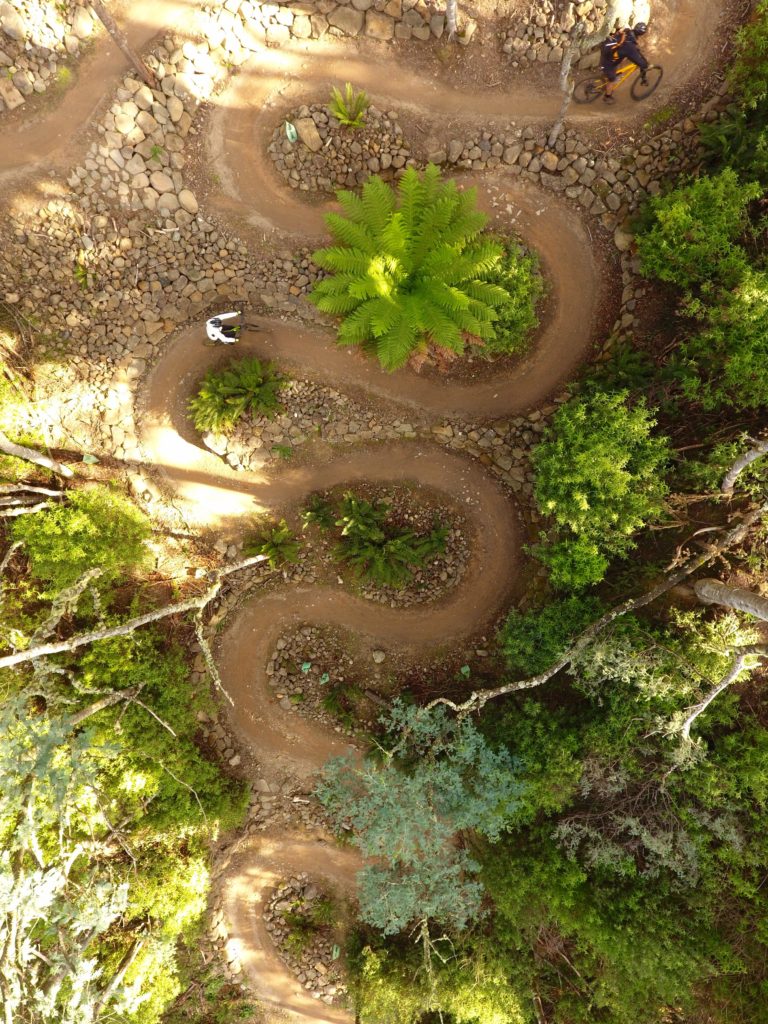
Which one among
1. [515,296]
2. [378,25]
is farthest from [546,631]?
[378,25]

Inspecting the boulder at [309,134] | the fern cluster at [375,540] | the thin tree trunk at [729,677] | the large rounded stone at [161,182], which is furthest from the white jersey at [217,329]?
the thin tree trunk at [729,677]

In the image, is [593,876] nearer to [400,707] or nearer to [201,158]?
[400,707]

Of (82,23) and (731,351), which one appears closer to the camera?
(731,351)

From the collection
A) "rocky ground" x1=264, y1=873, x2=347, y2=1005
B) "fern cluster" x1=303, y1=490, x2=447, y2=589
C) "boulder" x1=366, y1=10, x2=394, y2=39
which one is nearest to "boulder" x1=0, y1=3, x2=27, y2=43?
"boulder" x1=366, y1=10, x2=394, y2=39

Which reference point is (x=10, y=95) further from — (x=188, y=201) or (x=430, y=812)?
(x=430, y=812)

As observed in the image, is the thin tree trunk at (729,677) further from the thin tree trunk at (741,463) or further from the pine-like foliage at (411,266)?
the pine-like foliage at (411,266)

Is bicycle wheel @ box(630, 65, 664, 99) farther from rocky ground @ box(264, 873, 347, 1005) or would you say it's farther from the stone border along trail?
rocky ground @ box(264, 873, 347, 1005)
